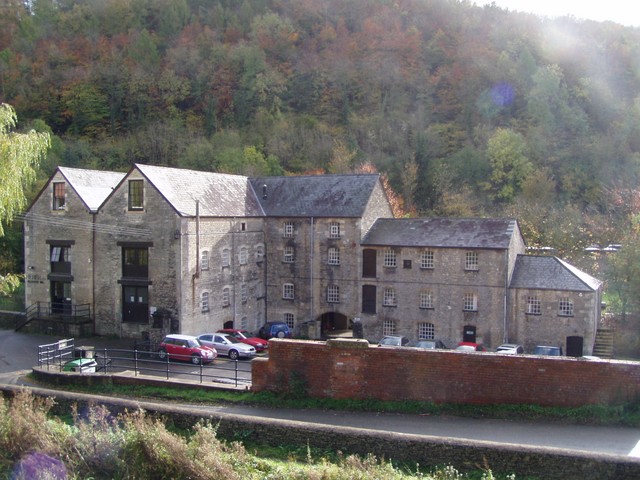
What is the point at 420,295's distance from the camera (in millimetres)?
33625

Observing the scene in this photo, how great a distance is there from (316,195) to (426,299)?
951 centimetres

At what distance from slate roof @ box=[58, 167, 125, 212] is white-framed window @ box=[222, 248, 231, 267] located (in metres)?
7.64

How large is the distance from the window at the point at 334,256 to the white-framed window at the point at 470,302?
780cm

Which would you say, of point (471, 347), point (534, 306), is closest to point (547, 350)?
point (534, 306)

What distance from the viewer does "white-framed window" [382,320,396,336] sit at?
34.2 m

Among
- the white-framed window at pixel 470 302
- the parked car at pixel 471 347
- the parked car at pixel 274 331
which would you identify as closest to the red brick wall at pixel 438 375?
the parked car at pixel 471 347

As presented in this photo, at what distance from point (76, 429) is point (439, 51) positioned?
81.5 m

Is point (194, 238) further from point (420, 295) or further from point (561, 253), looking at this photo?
point (561, 253)

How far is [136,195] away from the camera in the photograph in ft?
104

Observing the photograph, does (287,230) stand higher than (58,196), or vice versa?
(58,196)

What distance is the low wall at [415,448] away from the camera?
11695 mm

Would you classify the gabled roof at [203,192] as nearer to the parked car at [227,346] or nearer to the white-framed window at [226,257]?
the white-framed window at [226,257]

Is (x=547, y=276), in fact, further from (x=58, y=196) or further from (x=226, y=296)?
(x=58, y=196)

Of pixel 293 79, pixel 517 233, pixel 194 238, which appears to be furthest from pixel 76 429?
pixel 293 79
